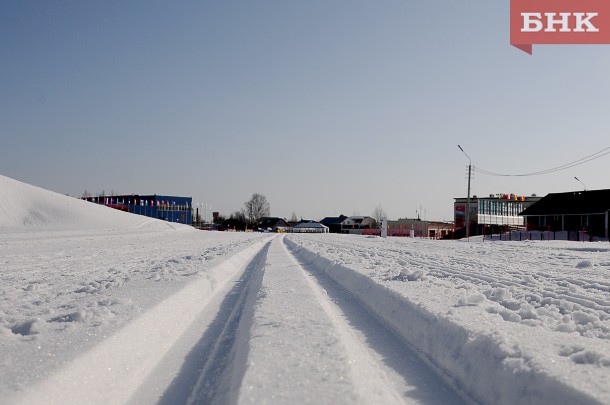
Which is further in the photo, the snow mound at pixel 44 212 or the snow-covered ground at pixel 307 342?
the snow mound at pixel 44 212

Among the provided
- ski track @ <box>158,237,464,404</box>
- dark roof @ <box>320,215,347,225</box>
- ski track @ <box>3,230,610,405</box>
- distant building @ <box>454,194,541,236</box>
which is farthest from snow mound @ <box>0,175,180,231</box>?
dark roof @ <box>320,215,347,225</box>

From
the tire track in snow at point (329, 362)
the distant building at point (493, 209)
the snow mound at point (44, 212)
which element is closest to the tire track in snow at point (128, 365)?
the tire track in snow at point (329, 362)

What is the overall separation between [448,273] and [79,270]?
7.54m

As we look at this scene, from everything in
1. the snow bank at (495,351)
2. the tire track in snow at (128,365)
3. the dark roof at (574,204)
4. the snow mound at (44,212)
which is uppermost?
the dark roof at (574,204)

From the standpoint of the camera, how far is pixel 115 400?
10.8ft

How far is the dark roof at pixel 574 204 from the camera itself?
147ft

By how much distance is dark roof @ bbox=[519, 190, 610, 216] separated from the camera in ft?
147

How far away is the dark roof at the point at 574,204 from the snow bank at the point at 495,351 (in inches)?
1746

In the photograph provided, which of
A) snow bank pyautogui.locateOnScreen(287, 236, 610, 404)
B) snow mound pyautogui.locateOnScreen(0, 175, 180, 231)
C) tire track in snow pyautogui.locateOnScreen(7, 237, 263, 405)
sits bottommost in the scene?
tire track in snow pyautogui.locateOnScreen(7, 237, 263, 405)

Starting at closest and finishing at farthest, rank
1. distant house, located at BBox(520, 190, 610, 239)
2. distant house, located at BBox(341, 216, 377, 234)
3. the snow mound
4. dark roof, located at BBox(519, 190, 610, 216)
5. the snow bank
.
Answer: the snow bank, the snow mound, distant house, located at BBox(520, 190, 610, 239), dark roof, located at BBox(519, 190, 610, 216), distant house, located at BBox(341, 216, 377, 234)

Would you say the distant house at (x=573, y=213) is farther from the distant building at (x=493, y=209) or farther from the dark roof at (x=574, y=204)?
the distant building at (x=493, y=209)

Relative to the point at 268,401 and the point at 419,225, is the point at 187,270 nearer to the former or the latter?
the point at 268,401

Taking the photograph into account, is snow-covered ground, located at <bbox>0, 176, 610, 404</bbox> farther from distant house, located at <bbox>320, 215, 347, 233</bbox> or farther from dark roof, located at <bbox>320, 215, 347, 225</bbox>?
dark roof, located at <bbox>320, 215, 347, 225</bbox>

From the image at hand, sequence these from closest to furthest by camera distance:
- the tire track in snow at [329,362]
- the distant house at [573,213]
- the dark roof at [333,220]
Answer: the tire track in snow at [329,362]
the distant house at [573,213]
the dark roof at [333,220]
